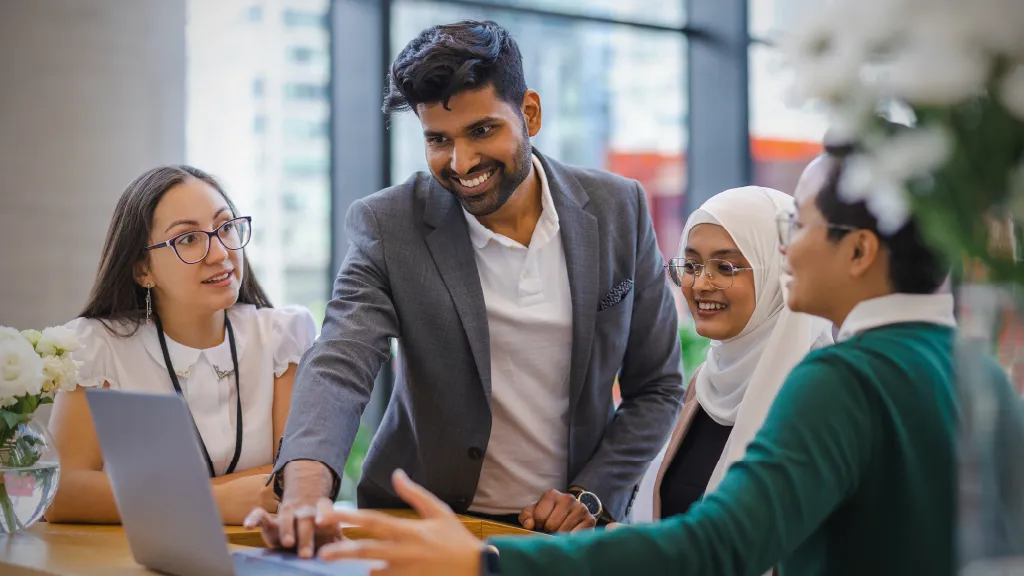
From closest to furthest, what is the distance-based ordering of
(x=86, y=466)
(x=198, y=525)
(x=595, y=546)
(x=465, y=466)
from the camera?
(x=595, y=546)
(x=198, y=525)
(x=86, y=466)
(x=465, y=466)

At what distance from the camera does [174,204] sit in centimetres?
254

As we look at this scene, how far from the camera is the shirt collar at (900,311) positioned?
4.29 ft

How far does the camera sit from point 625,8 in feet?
17.9

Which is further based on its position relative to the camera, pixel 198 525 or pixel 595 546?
pixel 198 525

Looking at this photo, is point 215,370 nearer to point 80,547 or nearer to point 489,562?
point 80,547

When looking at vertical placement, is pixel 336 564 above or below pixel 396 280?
below

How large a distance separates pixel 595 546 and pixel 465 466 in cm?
126

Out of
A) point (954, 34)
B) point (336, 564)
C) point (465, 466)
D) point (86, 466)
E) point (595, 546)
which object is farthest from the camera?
point (465, 466)

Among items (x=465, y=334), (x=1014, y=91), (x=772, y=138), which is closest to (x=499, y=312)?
(x=465, y=334)

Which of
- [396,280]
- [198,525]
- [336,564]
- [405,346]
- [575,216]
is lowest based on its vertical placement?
[336,564]

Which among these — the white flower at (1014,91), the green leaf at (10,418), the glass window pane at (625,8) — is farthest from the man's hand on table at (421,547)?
the glass window pane at (625,8)

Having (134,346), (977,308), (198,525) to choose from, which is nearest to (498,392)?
(134,346)

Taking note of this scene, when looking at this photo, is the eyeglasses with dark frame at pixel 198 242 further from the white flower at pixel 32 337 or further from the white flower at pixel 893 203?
the white flower at pixel 893 203

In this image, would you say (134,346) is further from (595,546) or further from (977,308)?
(977,308)
